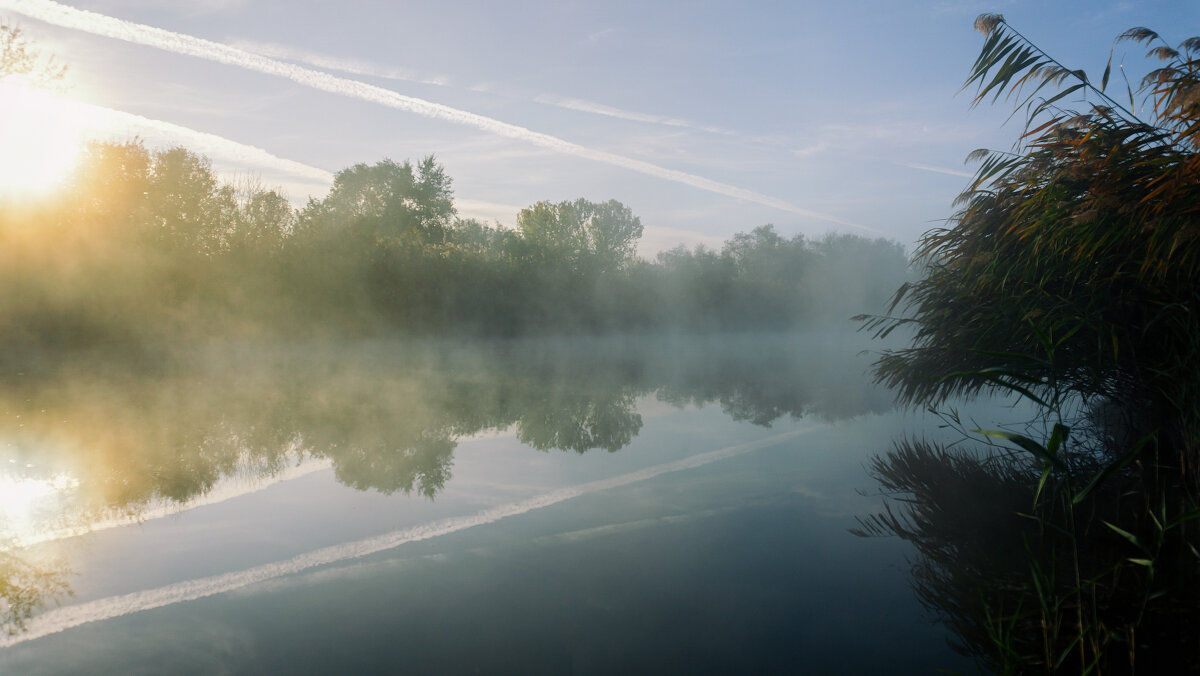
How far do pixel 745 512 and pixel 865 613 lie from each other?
64.3 inches

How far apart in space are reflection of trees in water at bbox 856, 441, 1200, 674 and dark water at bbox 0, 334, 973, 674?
0.22 meters

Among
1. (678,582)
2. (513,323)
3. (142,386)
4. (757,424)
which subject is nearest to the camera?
(678,582)

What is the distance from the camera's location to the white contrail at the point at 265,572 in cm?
293

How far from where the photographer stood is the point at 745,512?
15.0 feet

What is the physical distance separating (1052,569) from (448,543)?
3391 mm

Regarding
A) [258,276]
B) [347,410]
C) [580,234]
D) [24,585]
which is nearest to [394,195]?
[580,234]

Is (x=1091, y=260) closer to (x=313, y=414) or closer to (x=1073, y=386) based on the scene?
(x=1073, y=386)

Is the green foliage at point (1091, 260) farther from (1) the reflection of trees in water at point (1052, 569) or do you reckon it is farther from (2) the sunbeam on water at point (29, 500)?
(2) the sunbeam on water at point (29, 500)

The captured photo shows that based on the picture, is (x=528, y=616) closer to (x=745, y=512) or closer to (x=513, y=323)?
(x=745, y=512)

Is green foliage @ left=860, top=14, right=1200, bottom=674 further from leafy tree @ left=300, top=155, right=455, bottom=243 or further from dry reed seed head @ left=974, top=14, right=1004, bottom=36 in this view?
leafy tree @ left=300, top=155, right=455, bottom=243

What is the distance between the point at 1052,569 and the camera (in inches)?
117

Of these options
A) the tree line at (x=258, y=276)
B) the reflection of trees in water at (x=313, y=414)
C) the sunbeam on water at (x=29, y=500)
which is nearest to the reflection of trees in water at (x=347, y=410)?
the reflection of trees in water at (x=313, y=414)

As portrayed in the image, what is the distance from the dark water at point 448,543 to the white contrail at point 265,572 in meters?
0.02

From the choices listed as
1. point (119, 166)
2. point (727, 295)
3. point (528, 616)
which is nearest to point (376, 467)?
point (528, 616)
